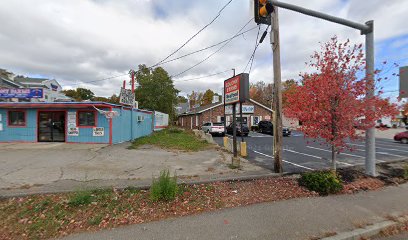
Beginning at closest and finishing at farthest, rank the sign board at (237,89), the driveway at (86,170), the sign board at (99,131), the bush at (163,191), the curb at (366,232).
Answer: the curb at (366,232) < the bush at (163,191) < the driveway at (86,170) < the sign board at (237,89) < the sign board at (99,131)

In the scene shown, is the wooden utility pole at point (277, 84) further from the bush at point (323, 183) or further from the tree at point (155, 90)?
the tree at point (155, 90)

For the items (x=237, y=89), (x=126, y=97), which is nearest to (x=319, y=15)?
(x=237, y=89)

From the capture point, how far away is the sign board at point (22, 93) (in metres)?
15.3

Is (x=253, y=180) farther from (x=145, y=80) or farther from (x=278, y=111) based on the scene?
(x=145, y=80)

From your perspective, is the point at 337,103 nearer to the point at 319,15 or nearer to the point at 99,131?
Result: the point at 319,15

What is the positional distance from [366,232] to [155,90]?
106ft

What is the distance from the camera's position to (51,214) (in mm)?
4004

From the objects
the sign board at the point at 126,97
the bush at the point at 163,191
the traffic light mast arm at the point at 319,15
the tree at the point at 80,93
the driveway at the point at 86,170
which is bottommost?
the driveway at the point at 86,170

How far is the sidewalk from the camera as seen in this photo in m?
3.41

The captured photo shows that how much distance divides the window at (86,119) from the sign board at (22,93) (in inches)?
179

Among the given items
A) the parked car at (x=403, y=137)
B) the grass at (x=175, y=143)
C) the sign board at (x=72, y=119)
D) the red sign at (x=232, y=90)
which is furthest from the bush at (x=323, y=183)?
the parked car at (x=403, y=137)

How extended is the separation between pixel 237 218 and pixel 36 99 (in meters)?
18.5

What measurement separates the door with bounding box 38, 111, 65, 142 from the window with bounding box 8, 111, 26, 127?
1.09 m

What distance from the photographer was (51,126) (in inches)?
552
